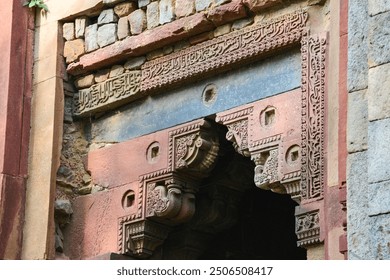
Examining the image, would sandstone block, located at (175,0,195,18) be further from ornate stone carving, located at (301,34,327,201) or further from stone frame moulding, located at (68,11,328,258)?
ornate stone carving, located at (301,34,327,201)

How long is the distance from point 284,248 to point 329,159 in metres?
2.94

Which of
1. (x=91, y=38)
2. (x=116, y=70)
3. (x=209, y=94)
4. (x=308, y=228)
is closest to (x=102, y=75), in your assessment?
(x=116, y=70)

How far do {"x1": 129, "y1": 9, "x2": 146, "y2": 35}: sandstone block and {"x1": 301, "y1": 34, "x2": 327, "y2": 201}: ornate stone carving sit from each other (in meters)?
1.55

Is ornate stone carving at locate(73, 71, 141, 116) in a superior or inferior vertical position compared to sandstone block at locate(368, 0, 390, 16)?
superior

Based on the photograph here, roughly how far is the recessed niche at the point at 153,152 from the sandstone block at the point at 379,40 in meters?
3.34

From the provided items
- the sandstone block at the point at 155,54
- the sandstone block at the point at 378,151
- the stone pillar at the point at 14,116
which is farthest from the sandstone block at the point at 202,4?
the sandstone block at the point at 378,151

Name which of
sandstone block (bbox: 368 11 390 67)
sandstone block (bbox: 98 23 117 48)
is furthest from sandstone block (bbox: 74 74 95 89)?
sandstone block (bbox: 368 11 390 67)

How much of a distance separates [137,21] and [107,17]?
1.05ft

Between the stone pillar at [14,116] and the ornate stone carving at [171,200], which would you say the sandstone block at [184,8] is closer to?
the ornate stone carving at [171,200]

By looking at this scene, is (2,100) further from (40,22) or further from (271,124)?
(271,124)

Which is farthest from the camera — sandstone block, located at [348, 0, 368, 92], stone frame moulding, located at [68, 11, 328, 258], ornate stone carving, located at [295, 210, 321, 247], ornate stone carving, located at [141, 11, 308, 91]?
ornate stone carving, located at [141, 11, 308, 91]

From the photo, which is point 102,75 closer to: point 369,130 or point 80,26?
point 80,26

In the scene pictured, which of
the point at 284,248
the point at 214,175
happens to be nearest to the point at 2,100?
the point at 214,175

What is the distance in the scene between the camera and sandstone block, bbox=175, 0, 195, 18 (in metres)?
11.7
